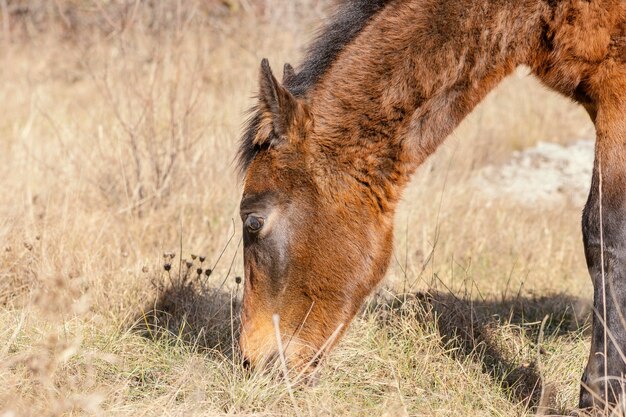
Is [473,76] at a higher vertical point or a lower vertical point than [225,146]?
higher

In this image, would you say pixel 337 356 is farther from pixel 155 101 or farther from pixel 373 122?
pixel 155 101

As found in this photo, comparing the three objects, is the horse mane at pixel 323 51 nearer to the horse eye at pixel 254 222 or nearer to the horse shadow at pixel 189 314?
the horse eye at pixel 254 222

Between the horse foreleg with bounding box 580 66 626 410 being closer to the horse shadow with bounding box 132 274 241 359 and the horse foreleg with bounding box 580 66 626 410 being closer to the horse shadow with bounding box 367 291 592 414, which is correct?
the horse shadow with bounding box 367 291 592 414

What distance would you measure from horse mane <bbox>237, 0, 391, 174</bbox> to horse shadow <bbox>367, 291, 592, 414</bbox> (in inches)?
55.7

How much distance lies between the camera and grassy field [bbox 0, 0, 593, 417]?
3.81 m

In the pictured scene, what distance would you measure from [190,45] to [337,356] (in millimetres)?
5896

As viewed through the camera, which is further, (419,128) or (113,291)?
(113,291)

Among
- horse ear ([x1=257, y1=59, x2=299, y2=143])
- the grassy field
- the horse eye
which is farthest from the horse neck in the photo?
the grassy field

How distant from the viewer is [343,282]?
375 centimetres

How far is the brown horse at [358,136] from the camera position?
12.1 feet

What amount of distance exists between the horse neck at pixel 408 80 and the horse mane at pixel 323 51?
63 mm

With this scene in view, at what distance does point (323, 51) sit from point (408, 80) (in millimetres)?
439

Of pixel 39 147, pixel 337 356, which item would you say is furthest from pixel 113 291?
pixel 39 147

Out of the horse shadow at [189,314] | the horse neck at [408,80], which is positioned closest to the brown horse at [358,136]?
the horse neck at [408,80]
